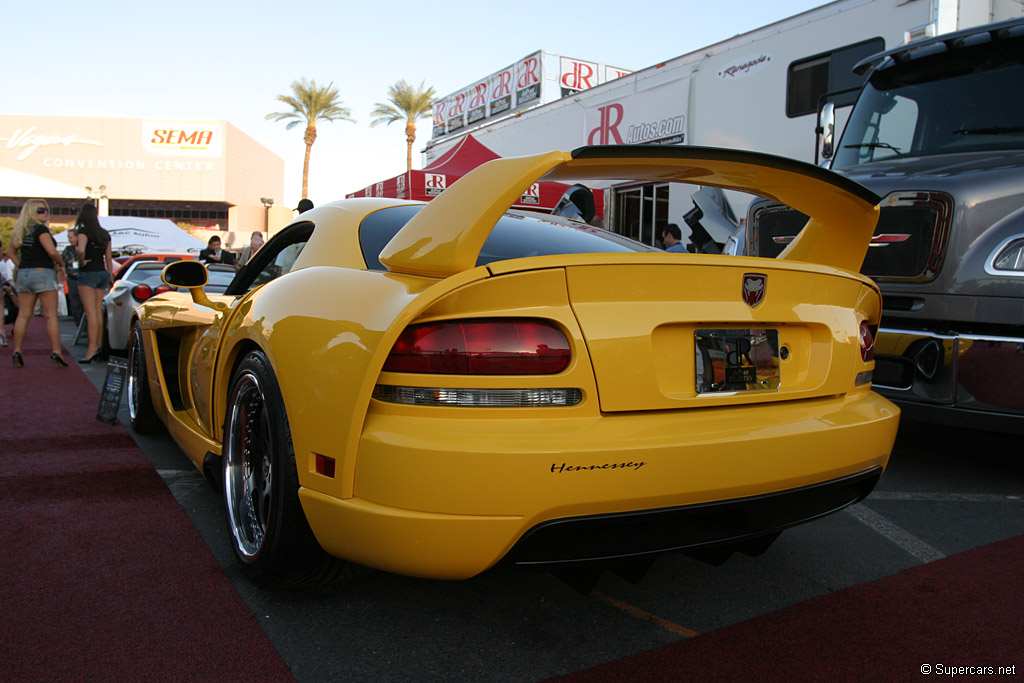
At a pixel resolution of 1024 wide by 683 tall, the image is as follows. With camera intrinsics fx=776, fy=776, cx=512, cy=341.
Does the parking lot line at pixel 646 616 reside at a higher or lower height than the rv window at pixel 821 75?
lower

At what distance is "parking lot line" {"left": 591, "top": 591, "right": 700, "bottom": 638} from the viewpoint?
2266mm

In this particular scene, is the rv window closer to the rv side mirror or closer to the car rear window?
the rv side mirror

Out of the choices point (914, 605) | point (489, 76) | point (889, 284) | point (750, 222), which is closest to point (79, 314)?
point (750, 222)

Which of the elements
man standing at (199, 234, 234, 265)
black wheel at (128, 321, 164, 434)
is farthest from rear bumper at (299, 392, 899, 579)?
man standing at (199, 234, 234, 265)

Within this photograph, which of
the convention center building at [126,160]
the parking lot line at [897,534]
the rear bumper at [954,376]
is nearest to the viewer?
the parking lot line at [897,534]

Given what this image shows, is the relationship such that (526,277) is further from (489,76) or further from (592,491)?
(489,76)

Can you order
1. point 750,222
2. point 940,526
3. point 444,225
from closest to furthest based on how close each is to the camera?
point 444,225
point 940,526
point 750,222

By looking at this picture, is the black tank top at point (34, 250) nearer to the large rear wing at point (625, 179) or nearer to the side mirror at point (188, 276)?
the side mirror at point (188, 276)

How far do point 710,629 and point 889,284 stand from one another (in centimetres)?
256

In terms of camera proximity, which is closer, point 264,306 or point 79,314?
point 264,306

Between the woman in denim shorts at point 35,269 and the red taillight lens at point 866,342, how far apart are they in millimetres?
7779

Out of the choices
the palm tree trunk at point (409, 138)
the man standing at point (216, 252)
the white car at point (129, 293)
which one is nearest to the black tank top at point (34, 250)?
the white car at point (129, 293)

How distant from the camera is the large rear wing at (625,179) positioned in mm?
1953

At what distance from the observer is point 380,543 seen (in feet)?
6.06
